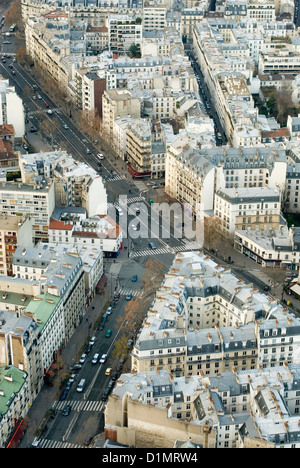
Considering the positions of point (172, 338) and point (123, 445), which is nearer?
point (123, 445)

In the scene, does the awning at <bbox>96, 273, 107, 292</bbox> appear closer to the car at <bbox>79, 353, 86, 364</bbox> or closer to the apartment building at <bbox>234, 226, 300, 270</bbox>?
the car at <bbox>79, 353, 86, 364</bbox>

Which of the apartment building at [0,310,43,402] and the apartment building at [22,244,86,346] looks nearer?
the apartment building at [0,310,43,402]

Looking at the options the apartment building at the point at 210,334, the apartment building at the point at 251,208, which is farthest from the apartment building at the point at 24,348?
the apartment building at the point at 251,208

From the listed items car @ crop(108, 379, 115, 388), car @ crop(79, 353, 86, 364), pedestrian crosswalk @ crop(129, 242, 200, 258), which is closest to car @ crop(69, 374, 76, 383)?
car @ crop(79, 353, 86, 364)

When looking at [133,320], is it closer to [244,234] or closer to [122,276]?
[122,276]
